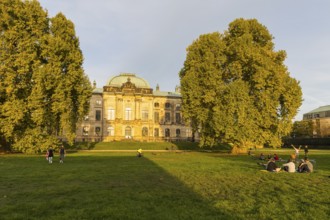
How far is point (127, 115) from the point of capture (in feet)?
251

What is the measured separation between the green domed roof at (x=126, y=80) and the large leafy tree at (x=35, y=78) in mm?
41138

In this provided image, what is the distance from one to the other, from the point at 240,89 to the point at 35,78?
2538 cm

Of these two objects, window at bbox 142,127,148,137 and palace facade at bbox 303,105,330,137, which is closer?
window at bbox 142,127,148,137

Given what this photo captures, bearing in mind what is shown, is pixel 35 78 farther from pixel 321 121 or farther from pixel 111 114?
pixel 321 121

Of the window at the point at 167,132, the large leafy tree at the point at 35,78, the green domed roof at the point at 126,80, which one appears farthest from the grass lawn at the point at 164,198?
the green domed roof at the point at 126,80

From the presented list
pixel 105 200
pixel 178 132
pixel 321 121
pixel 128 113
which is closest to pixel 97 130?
pixel 128 113

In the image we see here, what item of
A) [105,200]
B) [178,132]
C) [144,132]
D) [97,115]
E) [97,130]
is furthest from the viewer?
[178,132]

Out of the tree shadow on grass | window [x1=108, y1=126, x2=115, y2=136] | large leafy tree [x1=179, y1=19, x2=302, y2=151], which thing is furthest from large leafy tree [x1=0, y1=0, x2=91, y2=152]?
window [x1=108, y1=126, x2=115, y2=136]

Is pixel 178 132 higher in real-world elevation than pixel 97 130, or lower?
lower

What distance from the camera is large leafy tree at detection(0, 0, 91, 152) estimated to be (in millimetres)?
32375

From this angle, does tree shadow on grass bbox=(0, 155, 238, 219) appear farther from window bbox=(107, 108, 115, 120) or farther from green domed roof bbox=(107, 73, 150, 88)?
green domed roof bbox=(107, 73, 150, 88)

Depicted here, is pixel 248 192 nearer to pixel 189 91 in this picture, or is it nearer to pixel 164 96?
pixel 189 91

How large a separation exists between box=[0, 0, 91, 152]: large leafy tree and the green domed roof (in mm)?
41138

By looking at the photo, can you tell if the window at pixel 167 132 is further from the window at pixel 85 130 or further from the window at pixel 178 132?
the window at pixel 85 130
